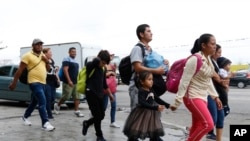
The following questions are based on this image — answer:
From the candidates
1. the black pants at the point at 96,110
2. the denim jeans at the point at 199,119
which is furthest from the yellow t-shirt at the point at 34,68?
the denim jeans at the point at 199,119

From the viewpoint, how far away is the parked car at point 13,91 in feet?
42.0

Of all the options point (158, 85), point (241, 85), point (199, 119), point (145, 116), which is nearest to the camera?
point (199, 119)

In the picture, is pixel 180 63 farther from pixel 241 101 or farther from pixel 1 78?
pixel 241 101

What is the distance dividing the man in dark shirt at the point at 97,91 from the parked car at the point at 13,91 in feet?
20.0

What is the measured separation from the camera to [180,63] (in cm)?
546

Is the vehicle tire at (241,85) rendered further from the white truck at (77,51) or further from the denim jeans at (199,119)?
the denim jeans at (199,119)

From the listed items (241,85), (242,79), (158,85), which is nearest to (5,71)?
(158,85)

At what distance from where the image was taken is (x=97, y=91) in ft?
21.8

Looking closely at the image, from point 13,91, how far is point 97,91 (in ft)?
23.8

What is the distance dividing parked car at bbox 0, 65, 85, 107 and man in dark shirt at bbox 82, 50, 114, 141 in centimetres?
610

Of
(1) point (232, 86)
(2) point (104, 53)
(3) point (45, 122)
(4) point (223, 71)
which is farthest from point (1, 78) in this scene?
(1) point (232, 86)

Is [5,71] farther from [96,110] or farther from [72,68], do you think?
[96,110]

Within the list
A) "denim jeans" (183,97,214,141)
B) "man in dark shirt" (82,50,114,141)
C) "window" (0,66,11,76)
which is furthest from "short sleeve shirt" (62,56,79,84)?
"denim jeans" (183,97,214,141)

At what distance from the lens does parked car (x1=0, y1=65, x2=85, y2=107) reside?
12.8m
